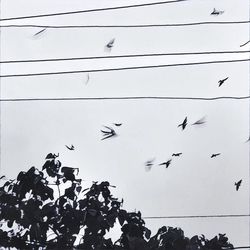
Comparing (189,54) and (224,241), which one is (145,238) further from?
(189,54)

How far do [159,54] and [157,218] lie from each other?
44.9 inches

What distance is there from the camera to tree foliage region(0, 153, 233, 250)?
2415mm

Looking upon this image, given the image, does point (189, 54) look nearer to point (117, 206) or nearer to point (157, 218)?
point (157, 218)

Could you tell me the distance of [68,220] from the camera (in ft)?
8.00

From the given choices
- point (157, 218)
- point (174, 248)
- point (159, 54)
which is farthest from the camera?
point (159, 54)

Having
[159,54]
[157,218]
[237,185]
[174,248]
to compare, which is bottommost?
[174,248]

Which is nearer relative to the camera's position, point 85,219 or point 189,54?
point 85,219

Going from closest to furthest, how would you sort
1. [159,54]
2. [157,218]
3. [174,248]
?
[174,248] → [157,218] → [159,54]

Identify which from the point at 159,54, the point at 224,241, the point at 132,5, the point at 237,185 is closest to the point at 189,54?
the point at 159,54

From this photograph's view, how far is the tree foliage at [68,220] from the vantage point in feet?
7.92

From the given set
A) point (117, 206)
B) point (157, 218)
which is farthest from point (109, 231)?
point (157, 218)

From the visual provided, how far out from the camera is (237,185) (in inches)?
157

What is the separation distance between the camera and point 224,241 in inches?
99.9

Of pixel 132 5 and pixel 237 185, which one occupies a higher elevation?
pixel 132 5
